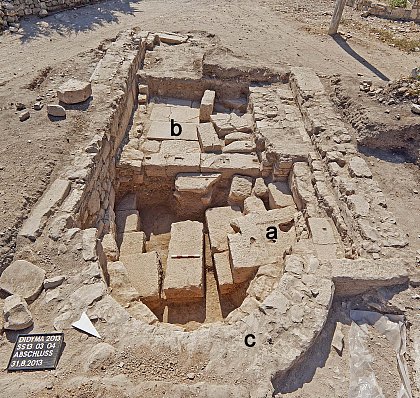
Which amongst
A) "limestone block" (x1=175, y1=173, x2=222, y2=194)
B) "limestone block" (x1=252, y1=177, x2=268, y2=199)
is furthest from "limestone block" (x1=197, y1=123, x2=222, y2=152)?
"limestone block" (x1=252, y1=177, x2=268, y2=199)

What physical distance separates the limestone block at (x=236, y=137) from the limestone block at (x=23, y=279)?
4792 millimetres

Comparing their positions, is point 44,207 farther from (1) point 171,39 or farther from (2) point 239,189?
(1) point 171,39

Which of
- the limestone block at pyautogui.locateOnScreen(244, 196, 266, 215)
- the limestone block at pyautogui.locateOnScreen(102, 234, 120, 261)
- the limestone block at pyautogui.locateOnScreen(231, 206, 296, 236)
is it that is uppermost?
the limestone block at pyautogui.locateOnScreen(231, 206, 296, 236)

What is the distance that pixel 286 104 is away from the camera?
851 cm

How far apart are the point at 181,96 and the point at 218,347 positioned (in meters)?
7.21

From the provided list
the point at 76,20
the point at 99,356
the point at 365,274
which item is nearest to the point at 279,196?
the point at 365,274

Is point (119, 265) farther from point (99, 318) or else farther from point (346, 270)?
point (346, 270)

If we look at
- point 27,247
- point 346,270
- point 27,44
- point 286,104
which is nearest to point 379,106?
point 286,104

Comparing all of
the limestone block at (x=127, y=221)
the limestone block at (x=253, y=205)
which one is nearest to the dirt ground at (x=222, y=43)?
the limestone block at (x=127, y=221)

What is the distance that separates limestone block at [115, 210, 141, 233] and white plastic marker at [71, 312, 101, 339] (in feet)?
9.54

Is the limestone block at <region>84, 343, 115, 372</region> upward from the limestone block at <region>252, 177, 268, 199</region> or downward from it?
upward

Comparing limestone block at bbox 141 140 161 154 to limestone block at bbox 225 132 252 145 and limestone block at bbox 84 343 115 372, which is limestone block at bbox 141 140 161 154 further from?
limestone block at bbox 84 343 115 372

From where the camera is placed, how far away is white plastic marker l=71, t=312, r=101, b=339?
3.89m

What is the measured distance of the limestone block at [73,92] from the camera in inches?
278
